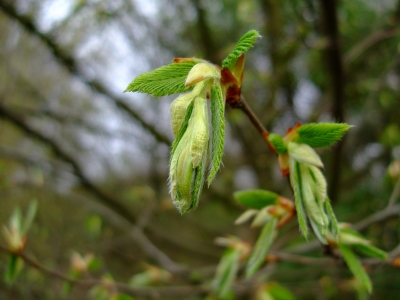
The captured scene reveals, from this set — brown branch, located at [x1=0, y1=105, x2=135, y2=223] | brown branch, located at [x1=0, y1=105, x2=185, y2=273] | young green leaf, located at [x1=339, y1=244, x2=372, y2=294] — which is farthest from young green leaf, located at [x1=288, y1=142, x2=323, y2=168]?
brown branch, located at [x1=0, y1=105, x2=135, y2=223]

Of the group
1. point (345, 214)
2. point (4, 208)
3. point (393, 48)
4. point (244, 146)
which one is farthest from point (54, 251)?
point (393, 48)

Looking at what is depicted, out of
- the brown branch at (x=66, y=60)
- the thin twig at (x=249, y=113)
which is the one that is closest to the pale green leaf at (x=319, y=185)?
the thin twig at (x=249, y=113)

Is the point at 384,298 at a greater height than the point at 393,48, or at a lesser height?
lesser

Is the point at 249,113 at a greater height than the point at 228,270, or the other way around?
the point at 249,113

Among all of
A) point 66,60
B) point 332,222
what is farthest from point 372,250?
point 66,60

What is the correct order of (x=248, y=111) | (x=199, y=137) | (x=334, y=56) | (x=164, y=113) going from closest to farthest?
(x=199, y=137)
(x=248, y=111)
(x=334, y=56)
(x=164, y=113)

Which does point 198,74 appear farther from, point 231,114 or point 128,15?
point 128,15

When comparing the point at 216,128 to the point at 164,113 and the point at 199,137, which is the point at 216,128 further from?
the point at 164,113
